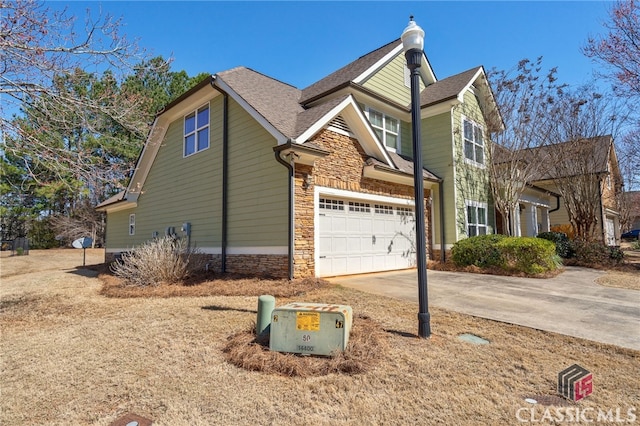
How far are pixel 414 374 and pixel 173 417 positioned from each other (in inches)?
91.2

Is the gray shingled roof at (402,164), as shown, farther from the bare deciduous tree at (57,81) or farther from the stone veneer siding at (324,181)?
the bare deciduous tree at (57,81)

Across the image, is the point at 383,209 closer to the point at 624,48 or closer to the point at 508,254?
the point at 508,254

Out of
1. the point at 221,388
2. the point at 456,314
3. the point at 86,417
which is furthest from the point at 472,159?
the point at 86,417

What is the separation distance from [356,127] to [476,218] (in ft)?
24.0

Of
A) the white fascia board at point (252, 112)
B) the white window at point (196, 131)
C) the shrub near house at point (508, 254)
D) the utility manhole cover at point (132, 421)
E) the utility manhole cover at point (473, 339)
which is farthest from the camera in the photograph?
the white window at point (196, 131)

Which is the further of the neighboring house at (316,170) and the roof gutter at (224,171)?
the roof gutter at (224,171)

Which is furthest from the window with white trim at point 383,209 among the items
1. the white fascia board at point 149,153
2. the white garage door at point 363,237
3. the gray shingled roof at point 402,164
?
Result: the white fascia board at point 149,153

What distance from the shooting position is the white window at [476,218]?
1399 cm

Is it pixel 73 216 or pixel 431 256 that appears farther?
pixel 73 216

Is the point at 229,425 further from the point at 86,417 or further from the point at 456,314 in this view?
the point at 456,314

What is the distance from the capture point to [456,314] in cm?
583

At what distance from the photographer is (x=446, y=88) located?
14.5 metres

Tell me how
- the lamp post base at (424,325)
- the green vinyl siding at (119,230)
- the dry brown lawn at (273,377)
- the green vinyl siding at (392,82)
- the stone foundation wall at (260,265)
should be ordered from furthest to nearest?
the green vinyl siding at (119,230) → the green vinyl siding at (392,82) → the stone foundation wall at (260,265) → the lamp post base at (424,325) → the dry brown lawn at (273,377)

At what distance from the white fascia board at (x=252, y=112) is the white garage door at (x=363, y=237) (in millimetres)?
2159
